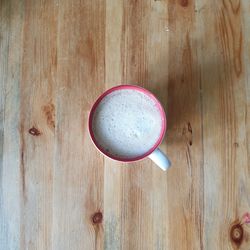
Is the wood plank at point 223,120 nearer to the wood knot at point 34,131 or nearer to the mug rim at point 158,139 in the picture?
the mug rim at point 158,139

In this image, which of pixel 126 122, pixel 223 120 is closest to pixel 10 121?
pixel 126 122

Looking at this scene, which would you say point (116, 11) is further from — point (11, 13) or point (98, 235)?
point (98, 235)

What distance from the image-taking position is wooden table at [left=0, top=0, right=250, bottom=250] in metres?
0.55

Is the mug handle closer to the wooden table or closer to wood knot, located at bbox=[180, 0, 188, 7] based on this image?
the wooden table

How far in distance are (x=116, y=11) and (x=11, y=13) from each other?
17cm

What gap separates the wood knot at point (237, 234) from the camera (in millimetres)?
542

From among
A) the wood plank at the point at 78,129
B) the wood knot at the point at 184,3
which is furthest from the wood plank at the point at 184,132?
the wood plank at the point at 78,129

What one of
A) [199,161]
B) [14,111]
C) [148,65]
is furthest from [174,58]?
[14,111]

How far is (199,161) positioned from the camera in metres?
0.55

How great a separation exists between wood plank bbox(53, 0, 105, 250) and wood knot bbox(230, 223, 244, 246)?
7.8 inches

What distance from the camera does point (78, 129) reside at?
22.3 inches

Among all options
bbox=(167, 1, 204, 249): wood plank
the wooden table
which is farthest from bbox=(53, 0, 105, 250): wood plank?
bbox=(167, 1, 204, 249): wood plank

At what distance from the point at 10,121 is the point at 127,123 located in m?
0.19

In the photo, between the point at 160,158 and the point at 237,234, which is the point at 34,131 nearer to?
the point at 160,158
